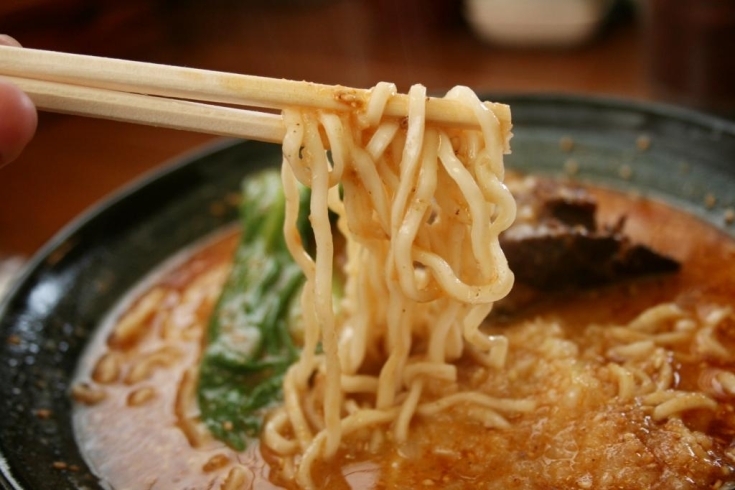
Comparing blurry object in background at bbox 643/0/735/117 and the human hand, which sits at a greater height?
blurry object in background at bbox 643/0/735/117


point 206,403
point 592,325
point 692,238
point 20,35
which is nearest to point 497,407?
point 592,325

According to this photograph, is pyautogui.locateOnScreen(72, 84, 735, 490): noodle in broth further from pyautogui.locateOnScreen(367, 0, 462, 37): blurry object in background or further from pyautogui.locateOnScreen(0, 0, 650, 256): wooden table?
pyautogui.locateOnScreen(367, 0, 462, 37): blurry object in background

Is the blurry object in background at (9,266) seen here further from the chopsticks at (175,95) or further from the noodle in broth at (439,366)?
the chopsticks at (175,95)


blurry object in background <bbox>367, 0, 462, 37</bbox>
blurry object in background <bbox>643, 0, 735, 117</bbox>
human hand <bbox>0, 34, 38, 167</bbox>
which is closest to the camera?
human hand <bbox>0, 34, 38, 167</bbox>

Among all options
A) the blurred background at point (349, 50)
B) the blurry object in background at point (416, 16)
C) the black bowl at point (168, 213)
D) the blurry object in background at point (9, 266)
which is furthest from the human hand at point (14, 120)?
the blurry object in background at point (416, 16)

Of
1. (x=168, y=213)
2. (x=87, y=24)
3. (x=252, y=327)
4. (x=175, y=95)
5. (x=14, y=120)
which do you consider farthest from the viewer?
(x=87, y=24)

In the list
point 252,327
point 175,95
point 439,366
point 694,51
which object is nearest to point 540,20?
point 694,51

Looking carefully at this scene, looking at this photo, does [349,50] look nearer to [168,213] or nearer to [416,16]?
[416,16]

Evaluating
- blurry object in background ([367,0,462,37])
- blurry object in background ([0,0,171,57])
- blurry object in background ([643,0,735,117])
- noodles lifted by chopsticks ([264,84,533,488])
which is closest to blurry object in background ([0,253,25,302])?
blurry object in background ([0,0,171,57])

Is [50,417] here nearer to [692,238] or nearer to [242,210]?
[242,210]
